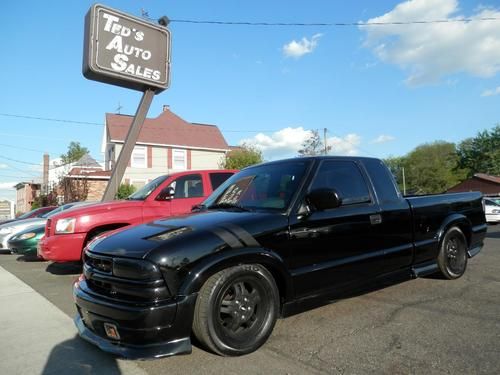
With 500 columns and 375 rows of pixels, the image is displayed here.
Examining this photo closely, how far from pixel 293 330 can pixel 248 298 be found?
30.7 inches

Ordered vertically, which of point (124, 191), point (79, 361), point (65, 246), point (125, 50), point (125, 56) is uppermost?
point (125, 50)

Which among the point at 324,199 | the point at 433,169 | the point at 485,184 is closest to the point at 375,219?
the point at 324,199

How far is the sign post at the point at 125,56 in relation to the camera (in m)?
11.1

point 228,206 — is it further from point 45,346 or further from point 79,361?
point 45,346

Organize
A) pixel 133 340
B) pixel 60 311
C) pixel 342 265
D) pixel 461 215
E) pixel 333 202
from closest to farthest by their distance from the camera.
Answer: pixel 133 340 < pixel 333 202 < pixel 342 265 < pixel 60 311 < pixel 461 215

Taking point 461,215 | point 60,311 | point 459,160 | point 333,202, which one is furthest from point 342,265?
point 459,160

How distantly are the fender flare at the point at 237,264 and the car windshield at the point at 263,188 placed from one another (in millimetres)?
550

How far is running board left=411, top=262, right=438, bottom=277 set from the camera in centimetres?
500

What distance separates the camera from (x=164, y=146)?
3303 centimetres

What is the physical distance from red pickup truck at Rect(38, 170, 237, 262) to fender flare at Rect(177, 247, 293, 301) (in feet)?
12.3

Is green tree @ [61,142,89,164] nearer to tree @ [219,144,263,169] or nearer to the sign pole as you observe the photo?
tree @ [219,144,263,169]

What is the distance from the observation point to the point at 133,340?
2.99 meters

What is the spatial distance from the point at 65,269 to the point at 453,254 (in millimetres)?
7381

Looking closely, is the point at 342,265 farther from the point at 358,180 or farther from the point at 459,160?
the point at 459,160
